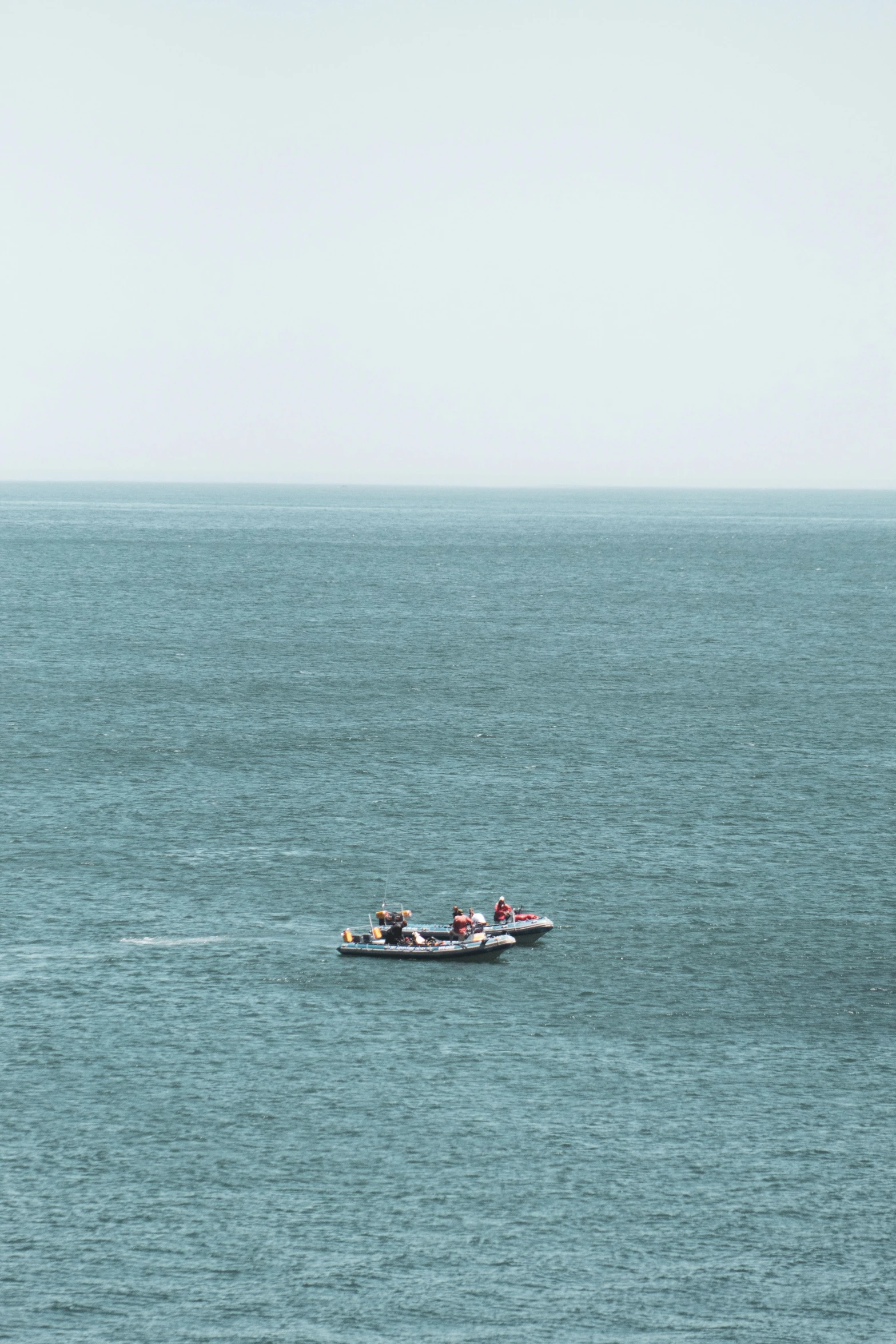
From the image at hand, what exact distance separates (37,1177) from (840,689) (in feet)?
455

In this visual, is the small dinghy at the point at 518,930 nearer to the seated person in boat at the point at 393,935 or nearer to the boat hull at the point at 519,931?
the boat hull at the point at 519,931

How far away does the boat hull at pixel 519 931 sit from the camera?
10150cm

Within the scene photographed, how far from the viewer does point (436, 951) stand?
10112cm

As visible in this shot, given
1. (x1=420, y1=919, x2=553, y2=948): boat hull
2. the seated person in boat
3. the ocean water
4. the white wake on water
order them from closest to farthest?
the ocean water < the seated person in boat < (x1=420, y1=919, x2=553, y2=948): boat hull < the white wake on water

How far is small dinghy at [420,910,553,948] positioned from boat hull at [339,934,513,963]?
52cm

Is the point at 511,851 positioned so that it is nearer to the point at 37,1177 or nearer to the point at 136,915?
the point at 136,915

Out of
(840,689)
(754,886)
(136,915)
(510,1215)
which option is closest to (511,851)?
(754,886)

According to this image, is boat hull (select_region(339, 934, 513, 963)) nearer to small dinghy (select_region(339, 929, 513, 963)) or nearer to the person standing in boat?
small dinghy (select_region(339, 929, 513, 963))

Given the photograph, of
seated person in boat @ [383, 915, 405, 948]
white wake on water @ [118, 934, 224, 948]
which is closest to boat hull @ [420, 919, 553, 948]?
seated person in boat @ [383, 915, 405, 948]

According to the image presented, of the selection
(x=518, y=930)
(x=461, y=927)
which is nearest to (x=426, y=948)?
(x=461, y=927)

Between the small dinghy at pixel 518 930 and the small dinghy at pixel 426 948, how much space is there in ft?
1.42

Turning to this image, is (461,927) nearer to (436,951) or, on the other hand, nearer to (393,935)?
(436,951)

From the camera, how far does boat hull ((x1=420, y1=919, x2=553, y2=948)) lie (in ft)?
333

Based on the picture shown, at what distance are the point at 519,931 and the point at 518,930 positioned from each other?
0.36ft
